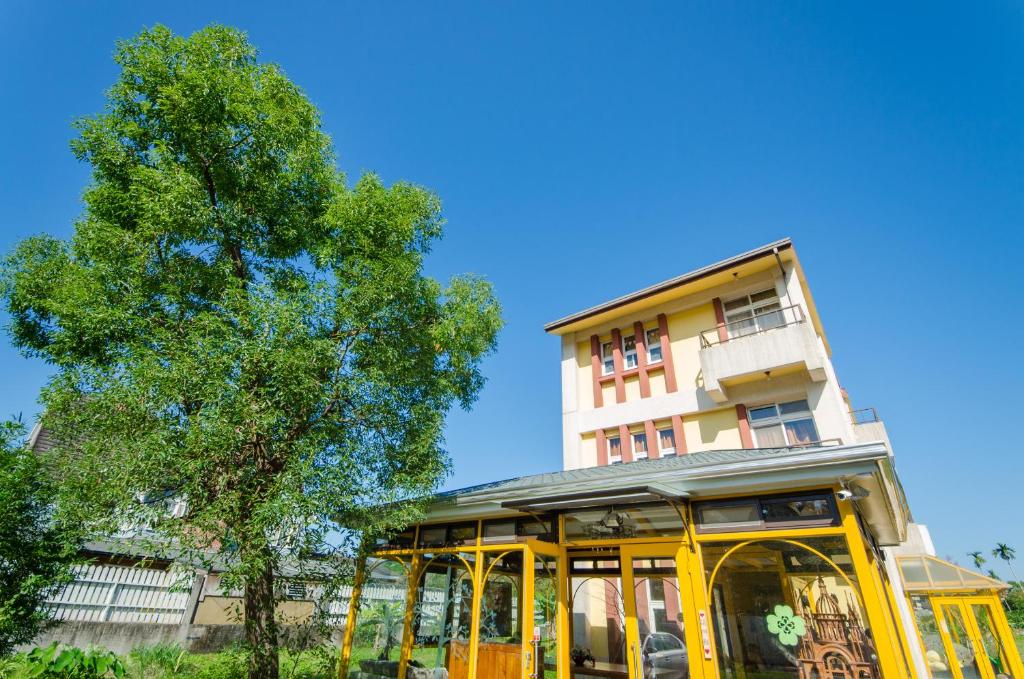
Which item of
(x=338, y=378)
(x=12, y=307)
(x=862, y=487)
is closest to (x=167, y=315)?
(x=338, y=378)

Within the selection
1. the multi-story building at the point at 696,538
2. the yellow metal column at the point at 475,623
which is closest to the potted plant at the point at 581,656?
the multi-story building at the point at 696,538

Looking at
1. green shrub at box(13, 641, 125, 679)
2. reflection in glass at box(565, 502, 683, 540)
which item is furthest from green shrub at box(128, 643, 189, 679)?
reflection in glass at box(565, 502, 683, 540)

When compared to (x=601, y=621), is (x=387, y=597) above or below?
above

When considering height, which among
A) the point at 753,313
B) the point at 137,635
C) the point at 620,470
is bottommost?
the point at 137,635

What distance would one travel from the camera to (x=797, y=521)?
18.7 feet

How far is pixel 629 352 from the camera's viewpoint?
1584cm

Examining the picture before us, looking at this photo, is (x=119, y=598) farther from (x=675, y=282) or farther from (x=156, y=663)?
(x=675, y=282)

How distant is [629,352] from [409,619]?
412 inches

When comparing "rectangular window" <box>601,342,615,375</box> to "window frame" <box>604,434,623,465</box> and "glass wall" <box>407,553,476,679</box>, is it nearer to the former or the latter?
"window frame" <box>604,434,623,465</box>

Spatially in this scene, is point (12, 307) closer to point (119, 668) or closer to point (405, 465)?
point (119, 668)

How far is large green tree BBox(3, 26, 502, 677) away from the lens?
6.87 metres

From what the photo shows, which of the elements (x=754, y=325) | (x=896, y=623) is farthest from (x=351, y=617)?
(x=754, y=325)

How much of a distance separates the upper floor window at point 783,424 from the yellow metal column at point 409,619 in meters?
9.13

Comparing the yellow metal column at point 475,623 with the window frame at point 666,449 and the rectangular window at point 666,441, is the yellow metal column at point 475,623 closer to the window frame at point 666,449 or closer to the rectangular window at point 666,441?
the window frame at point 666,449
